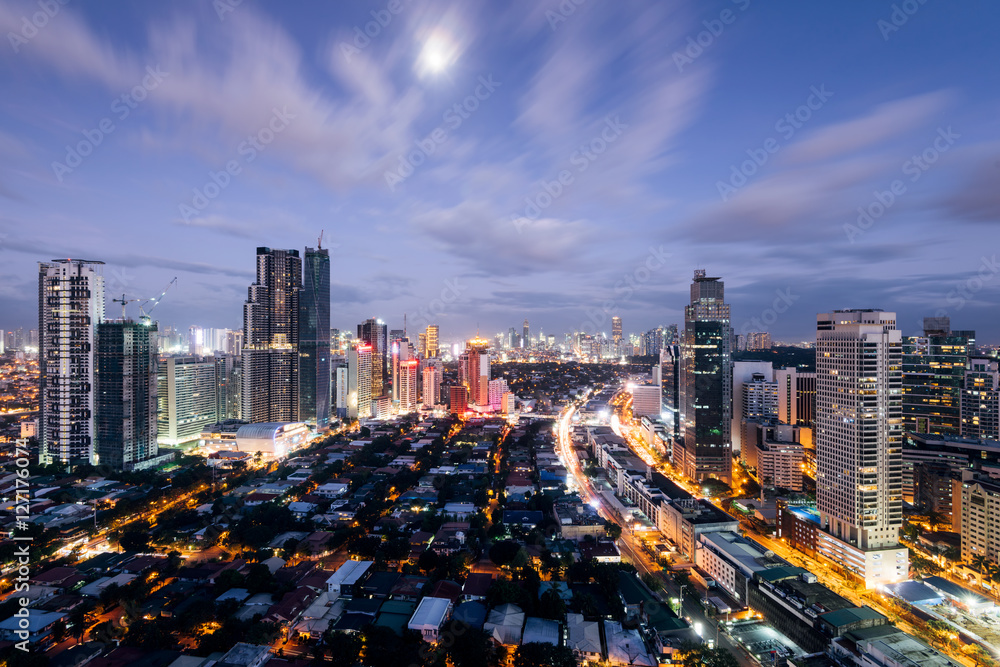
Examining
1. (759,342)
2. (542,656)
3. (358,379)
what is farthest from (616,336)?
(542,656)

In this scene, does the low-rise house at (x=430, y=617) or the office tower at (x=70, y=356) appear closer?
the low-rise house at (x=430, y=617)

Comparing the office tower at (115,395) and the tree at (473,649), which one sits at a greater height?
the office tower at (115,395)

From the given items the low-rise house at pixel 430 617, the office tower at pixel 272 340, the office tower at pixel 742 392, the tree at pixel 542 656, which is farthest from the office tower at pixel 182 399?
the office tower at pixel 742 392

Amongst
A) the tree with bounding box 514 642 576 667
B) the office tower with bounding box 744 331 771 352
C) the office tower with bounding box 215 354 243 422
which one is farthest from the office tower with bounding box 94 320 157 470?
the office tower with bounding box 744 331 771 352

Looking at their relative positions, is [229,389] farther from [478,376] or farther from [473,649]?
[473,649]

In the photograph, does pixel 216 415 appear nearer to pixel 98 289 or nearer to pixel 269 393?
pixel 269 393

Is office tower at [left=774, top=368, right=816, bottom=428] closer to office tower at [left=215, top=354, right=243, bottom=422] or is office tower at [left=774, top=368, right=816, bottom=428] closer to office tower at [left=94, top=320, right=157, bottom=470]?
office tower at [left=94, top=320, right=157, bottom=470]

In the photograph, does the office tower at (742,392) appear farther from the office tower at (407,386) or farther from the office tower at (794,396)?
the office tower at (407,386)
